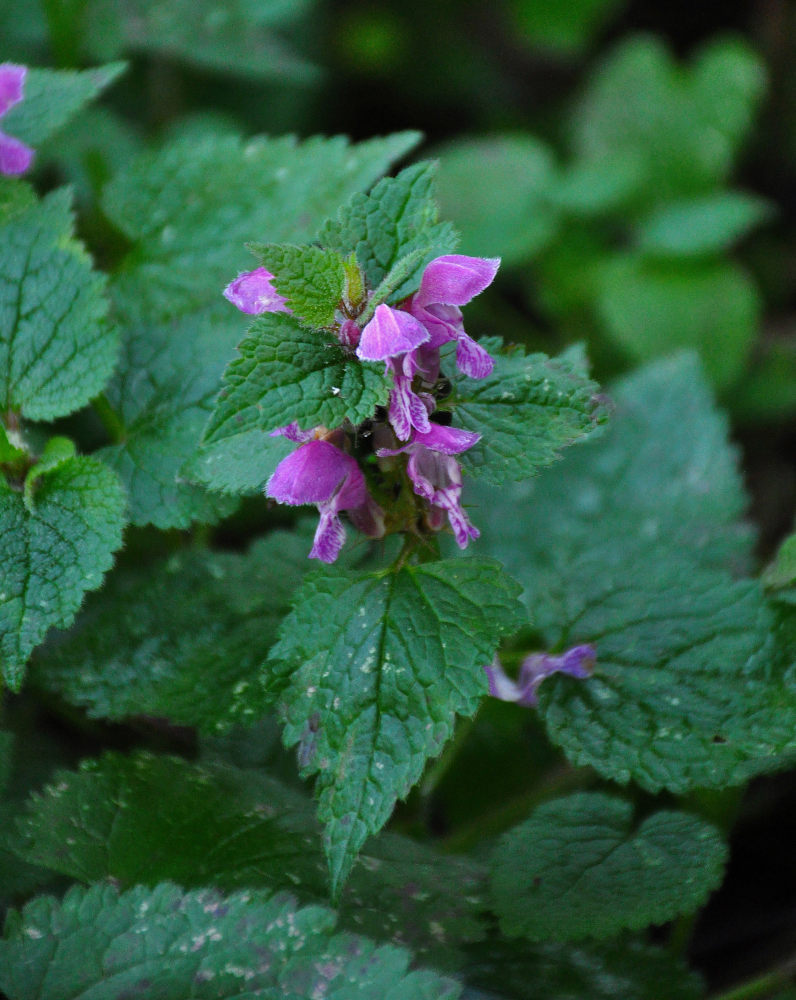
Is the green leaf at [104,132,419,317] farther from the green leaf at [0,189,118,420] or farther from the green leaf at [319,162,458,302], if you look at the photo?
the green leaf at [319,162,458,302]

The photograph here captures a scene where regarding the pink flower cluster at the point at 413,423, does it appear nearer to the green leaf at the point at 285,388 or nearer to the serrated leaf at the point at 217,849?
the green leaf at the point at 285,388

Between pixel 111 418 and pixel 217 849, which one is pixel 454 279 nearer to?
pixel 111 418

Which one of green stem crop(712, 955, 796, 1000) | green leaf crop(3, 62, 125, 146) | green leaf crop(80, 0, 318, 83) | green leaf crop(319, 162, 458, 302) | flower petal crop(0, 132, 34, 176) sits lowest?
green stem crop(712, 955, 796, 1000)

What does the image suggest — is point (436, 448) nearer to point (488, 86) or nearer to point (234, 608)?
point (234, 608)

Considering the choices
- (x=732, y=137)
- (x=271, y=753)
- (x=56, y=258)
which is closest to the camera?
(x=56, y=258)

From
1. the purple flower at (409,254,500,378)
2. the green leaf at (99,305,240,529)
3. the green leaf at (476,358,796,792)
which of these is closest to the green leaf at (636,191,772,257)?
the green leaf at (476,358,796,792)

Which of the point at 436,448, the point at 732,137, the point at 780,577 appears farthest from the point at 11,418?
the point at 732,137

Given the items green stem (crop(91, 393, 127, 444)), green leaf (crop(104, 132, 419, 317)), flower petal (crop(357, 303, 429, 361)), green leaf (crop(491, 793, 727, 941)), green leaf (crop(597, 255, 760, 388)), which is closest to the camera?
flower petal (crop(357, 303, 429, 361))
